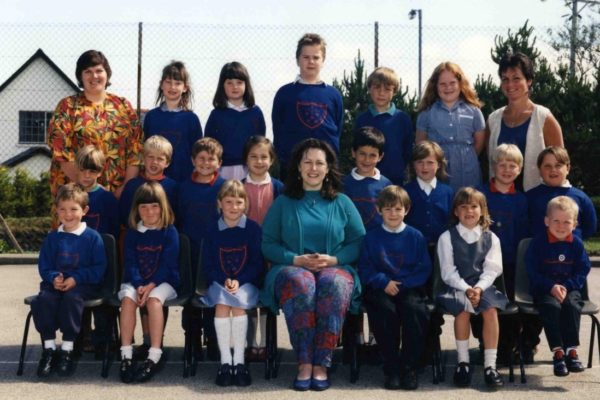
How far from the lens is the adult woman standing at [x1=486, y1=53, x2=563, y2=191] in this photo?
598 centimetres

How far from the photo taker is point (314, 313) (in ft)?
16.6

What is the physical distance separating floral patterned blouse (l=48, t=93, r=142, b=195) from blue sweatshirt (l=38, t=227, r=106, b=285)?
64 cm

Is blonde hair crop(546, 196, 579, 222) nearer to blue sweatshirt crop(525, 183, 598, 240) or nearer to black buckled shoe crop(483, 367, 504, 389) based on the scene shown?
blue sweatshirt crop(525, 183, 598, 240)

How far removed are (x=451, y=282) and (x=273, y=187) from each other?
1.39 m

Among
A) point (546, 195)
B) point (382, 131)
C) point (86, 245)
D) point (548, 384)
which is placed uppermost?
point (382, 131)

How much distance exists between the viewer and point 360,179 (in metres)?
5.75

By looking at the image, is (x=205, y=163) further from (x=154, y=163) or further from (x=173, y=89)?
(x=173, y=89)

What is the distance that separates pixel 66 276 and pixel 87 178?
70 centimetres

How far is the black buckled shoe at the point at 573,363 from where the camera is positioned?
203 inches

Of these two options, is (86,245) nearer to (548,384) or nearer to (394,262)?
(394,262)

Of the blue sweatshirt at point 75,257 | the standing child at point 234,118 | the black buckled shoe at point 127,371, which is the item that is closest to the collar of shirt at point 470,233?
the standing child at point 234,118

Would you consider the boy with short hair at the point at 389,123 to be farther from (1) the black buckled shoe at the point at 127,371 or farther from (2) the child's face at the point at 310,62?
(1) the black buckled shoe at the point at 127,371

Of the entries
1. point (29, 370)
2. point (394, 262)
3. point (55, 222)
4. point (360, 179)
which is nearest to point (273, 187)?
point (360, 179)

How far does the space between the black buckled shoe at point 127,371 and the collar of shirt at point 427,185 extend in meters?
2.17
